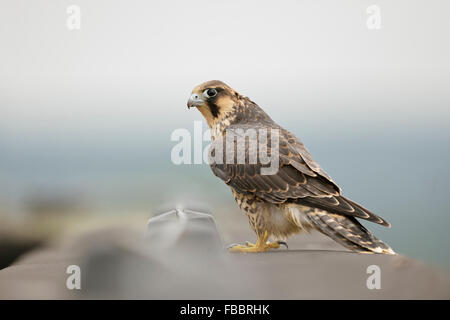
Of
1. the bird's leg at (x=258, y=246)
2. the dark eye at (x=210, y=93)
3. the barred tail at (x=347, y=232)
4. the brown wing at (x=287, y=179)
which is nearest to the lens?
the barred tail at (x=347, y=232)

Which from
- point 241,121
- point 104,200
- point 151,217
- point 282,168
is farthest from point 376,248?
point 104,200

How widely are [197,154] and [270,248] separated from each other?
0.81 meters

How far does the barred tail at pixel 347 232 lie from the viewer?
7.61 feet

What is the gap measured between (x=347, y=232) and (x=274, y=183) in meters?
0.48

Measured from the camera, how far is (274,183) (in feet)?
8.32

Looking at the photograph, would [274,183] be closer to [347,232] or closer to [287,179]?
[287,179]

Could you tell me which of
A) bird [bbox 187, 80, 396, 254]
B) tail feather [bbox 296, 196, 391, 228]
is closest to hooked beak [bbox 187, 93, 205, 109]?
bird [bbox 187, 80, 396, 254]

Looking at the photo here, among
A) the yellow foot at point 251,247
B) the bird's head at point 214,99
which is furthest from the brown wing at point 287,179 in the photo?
the yellow foot at point 251,247

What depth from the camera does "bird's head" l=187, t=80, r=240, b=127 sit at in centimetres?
283

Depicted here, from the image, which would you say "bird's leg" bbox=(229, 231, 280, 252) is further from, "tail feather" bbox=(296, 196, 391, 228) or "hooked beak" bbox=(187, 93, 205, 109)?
"hooked beak" bbox=(187, 93, 205, 109)

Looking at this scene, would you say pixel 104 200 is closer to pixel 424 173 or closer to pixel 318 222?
pixel 318 222

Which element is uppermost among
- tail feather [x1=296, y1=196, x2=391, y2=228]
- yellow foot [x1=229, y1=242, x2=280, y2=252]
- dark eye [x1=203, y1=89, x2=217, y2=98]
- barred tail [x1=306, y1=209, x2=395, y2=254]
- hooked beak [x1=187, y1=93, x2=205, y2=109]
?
dark eye [x1=203, y1=89, x2=217, y2=98]

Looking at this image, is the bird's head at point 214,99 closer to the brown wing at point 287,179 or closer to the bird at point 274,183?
the bird at point 274,183

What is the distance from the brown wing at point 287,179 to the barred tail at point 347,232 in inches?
1.8
